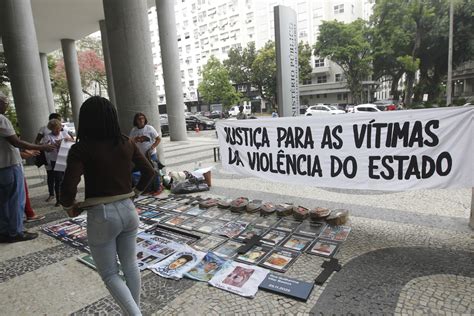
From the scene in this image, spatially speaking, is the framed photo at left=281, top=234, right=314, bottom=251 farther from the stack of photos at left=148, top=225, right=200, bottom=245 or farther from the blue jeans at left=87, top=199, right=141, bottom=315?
the blue jeans at left=87, top=199, right=141, bottom=315

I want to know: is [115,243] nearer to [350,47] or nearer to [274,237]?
[274,237]

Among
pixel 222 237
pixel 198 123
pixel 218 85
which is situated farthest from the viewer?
pixel 218 85

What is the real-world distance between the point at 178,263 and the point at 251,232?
1065 mm

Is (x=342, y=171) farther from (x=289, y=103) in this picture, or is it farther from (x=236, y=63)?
(x=236, y=63)

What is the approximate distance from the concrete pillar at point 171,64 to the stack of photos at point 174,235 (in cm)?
1237

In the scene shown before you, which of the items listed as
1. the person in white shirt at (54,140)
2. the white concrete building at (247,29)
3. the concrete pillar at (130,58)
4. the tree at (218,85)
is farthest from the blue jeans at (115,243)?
the white concrete building at (247,29)

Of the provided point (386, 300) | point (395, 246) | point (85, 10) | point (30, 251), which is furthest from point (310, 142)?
point (85, 10)

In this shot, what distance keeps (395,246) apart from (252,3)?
53801 mm

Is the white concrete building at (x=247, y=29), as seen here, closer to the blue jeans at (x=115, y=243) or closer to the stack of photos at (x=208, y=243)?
the stack of photos at (x=208, y=243)

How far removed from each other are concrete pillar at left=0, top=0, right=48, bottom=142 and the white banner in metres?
7.93

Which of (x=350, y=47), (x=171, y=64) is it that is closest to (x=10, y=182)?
(x=171, y=64)

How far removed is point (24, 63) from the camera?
30.1 ft

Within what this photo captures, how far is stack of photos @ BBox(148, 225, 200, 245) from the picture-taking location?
151 inches

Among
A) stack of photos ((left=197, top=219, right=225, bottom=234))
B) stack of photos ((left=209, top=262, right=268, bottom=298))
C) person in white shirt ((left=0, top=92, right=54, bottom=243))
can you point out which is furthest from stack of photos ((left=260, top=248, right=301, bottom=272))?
person in white shirt ((left=0, top=92, right=54, bottom=243))
